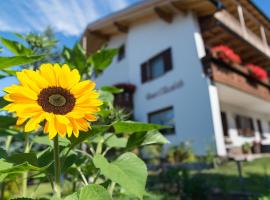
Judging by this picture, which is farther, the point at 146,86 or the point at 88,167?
the point at 146,86

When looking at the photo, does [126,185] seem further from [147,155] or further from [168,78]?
[168,78]

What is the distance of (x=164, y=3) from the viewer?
13.4 metres

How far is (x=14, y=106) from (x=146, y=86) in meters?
14.5

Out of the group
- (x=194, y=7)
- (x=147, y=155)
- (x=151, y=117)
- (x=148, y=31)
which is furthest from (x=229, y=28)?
(x=147, y=155)

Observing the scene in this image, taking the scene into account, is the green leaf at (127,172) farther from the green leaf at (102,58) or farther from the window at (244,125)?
the window at (244,125)

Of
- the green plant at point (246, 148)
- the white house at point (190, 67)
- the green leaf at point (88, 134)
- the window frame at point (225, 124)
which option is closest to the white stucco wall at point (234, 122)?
the white house at point (190, 67)

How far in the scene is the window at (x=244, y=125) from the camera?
1655cm

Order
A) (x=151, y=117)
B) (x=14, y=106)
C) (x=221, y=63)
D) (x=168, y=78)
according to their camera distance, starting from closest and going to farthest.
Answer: (x=14, y=106) < (x=221, y=63) < (x=168, y=78) < (x=151, y=117)

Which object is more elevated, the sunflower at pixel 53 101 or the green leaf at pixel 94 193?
the sunflower at pixel 53 101

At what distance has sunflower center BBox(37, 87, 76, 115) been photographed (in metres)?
1.00

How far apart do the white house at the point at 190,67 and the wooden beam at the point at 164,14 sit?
1.8 inches

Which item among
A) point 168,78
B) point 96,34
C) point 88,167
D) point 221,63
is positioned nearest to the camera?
point 88,167

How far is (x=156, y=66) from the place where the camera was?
49.6ft

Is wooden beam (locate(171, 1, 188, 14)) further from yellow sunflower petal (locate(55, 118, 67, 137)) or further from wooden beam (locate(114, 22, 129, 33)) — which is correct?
yellow sunflower petal (locate(55, 118, 67, 137))
